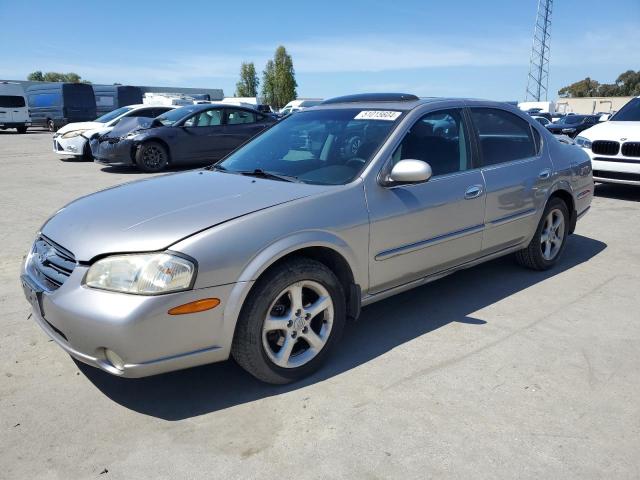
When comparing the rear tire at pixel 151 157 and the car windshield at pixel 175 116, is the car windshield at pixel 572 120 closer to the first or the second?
the car windshield at pixel 175 116

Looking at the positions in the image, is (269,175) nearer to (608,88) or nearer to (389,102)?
(389,102)

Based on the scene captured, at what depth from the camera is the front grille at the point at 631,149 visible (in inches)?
316

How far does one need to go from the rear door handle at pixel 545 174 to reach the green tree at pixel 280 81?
83.4 meters

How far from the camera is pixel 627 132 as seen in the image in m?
8.31

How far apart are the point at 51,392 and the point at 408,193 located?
2427 mm

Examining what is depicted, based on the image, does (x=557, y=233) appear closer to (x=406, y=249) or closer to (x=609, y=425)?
(x=406, y=249)

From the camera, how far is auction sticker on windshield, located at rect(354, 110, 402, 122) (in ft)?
12.3

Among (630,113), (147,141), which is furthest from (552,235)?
(147,141)

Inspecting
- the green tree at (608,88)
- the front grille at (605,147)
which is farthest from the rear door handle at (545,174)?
the green tree at (608,88)

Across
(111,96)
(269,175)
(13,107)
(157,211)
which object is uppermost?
(111,96)

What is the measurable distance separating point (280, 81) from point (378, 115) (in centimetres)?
8640

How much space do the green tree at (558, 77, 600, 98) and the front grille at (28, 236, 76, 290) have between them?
11492 cm

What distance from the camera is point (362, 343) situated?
360cm

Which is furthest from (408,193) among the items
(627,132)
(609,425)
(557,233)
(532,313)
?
(627,132)
